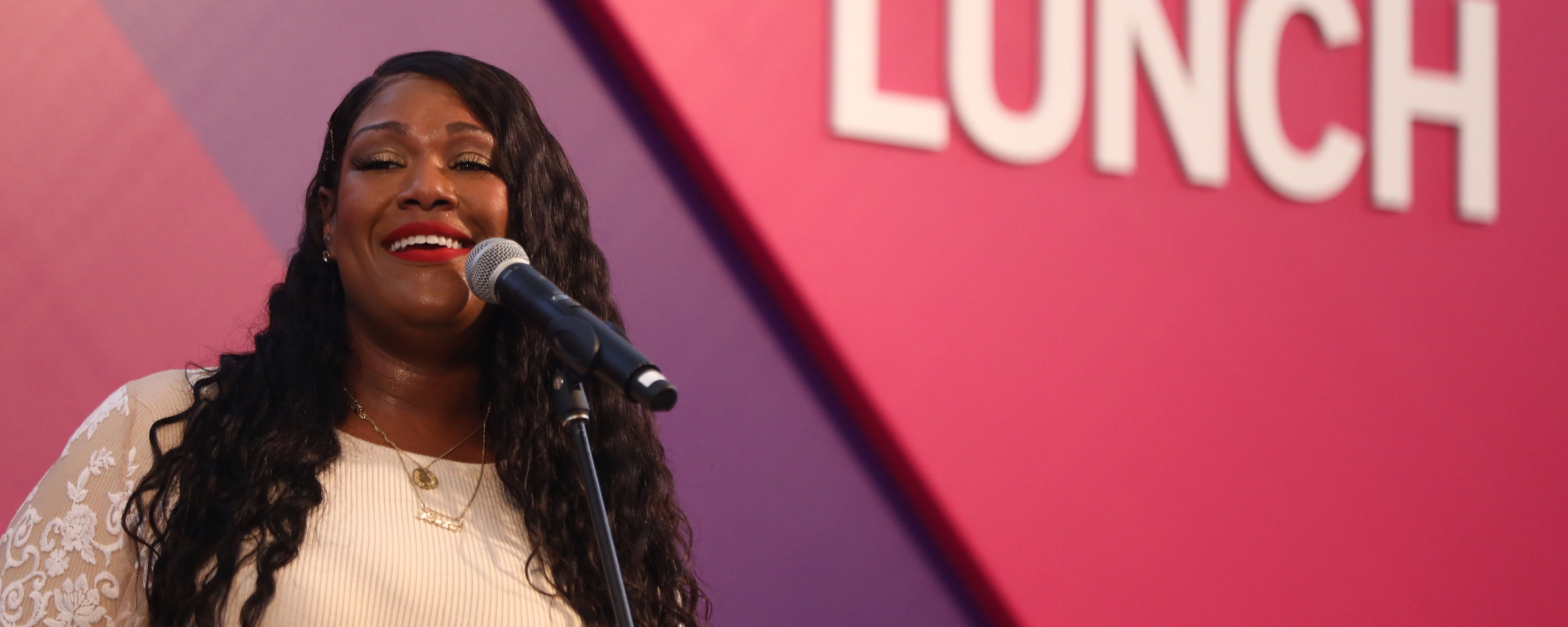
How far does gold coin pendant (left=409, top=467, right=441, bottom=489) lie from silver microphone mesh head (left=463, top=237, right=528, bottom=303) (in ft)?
1.25

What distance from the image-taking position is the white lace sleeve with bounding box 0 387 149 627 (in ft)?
4.55

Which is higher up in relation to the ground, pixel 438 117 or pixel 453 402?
→ pixel 438 117

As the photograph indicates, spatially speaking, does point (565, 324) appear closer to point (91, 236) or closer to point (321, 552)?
point (321, 552)

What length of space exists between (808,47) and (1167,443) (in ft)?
3.14

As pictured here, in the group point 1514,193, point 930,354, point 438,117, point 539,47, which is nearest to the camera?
point 438,117

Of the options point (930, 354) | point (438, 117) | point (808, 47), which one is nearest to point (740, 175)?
point (808, 47)

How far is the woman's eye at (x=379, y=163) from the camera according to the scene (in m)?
1.56

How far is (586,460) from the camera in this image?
3.74ft

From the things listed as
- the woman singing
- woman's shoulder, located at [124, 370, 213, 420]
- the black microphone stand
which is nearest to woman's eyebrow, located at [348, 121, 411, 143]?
the woman singing

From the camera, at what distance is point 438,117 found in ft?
5.26

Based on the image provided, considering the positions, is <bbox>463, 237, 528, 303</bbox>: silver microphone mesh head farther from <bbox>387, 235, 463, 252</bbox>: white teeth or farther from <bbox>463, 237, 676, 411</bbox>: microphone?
<bbox>387, 235, 463, 252</bbox>: white teeth

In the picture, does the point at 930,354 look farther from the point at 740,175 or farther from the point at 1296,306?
the point at 1296,306

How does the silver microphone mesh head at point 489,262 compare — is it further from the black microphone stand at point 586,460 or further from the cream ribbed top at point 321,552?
the cream ribbed top at point 321,552

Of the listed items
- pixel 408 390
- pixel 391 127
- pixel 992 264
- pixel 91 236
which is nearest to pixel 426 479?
pixel 408 390
